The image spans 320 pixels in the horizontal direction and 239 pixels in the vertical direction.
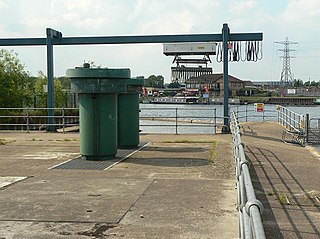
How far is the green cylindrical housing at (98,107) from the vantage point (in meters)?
11.2

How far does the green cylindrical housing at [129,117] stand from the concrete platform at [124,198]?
159 centimetres

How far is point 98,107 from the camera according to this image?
11.4 meters

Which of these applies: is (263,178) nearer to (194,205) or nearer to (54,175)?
(194,205)

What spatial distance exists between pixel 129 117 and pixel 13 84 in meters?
19.7

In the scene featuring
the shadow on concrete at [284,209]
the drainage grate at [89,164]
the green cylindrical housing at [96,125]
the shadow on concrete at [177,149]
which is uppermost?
the green cylindrical housing at [96,125]

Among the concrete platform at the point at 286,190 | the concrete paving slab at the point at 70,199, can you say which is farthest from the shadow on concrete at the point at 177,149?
the concrete paving slab at the point at 70,199

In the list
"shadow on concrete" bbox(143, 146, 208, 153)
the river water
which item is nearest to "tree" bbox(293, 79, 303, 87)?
the river water

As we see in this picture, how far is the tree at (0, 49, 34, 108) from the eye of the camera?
3042 centimetres

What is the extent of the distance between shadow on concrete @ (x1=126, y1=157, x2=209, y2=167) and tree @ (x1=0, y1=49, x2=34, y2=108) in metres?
Result: 20.8

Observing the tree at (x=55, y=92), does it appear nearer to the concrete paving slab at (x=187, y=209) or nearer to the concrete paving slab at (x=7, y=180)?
the concrete paving slab at (x=7, y=180)

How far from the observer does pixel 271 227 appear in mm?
6094

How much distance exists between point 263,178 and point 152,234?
4387mm

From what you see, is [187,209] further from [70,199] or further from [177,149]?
[177,149]

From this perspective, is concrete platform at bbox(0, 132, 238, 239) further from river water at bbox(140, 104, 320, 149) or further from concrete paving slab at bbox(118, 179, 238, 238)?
river water at bbox(140, 104, 320, 149)
